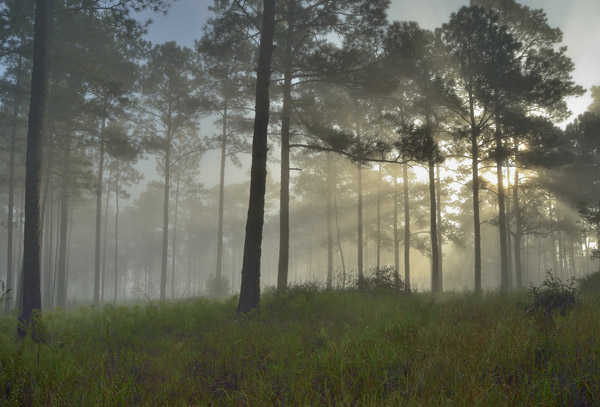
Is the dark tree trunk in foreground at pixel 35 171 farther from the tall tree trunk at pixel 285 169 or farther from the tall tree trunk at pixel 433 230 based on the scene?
the tall tree trunk at pixel 433 230

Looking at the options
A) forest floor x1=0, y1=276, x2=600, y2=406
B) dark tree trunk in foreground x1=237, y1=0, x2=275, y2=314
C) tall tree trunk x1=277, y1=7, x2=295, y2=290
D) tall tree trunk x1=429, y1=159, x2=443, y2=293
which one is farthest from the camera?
tall tree trunk x1=429, y1=159, x2=443, y2=293

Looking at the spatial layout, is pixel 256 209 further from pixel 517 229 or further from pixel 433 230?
pixel 517 229

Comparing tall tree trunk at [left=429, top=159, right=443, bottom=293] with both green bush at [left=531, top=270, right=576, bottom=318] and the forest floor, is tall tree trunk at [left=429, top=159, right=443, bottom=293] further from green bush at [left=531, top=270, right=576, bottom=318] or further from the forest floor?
the forest floor

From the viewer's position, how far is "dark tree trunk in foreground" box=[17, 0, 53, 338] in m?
7.82

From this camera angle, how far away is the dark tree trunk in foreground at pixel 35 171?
7.82 metres

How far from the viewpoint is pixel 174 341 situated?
622 centimetres

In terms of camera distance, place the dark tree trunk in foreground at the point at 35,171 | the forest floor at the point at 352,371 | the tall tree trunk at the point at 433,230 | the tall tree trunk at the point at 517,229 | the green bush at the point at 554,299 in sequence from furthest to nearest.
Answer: the tall tree trunk at the point at 517,229 < the tall tree trunk at the point at 433,230 < the dark tree trunk in foreground at the point at 35,171 < the green bush at the point at 554,299 < the forest floor at the point at 352,371

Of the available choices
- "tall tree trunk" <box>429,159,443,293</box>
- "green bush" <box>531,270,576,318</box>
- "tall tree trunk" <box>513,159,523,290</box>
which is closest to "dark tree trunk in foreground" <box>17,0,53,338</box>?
"green bush" <box>531,270,576,318</box>

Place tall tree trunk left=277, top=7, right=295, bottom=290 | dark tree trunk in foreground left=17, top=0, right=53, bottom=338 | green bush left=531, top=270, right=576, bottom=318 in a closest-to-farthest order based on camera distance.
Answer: green bush left=531, top=270, right=576, bottom=318
dark tree trunk in foreground left=17, top=0, right=53, bottom=338
tall tree trunk left=277, top=7, right=295, bottom=290

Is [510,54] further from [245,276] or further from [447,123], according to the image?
[245,276]

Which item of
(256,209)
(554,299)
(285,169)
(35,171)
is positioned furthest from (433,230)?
(35,171)

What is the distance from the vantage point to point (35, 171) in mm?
8164

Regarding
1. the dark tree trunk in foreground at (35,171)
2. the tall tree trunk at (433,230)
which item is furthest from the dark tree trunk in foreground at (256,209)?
the tall tree trunk at (433,230)

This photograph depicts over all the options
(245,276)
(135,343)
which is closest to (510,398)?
(135,343)
